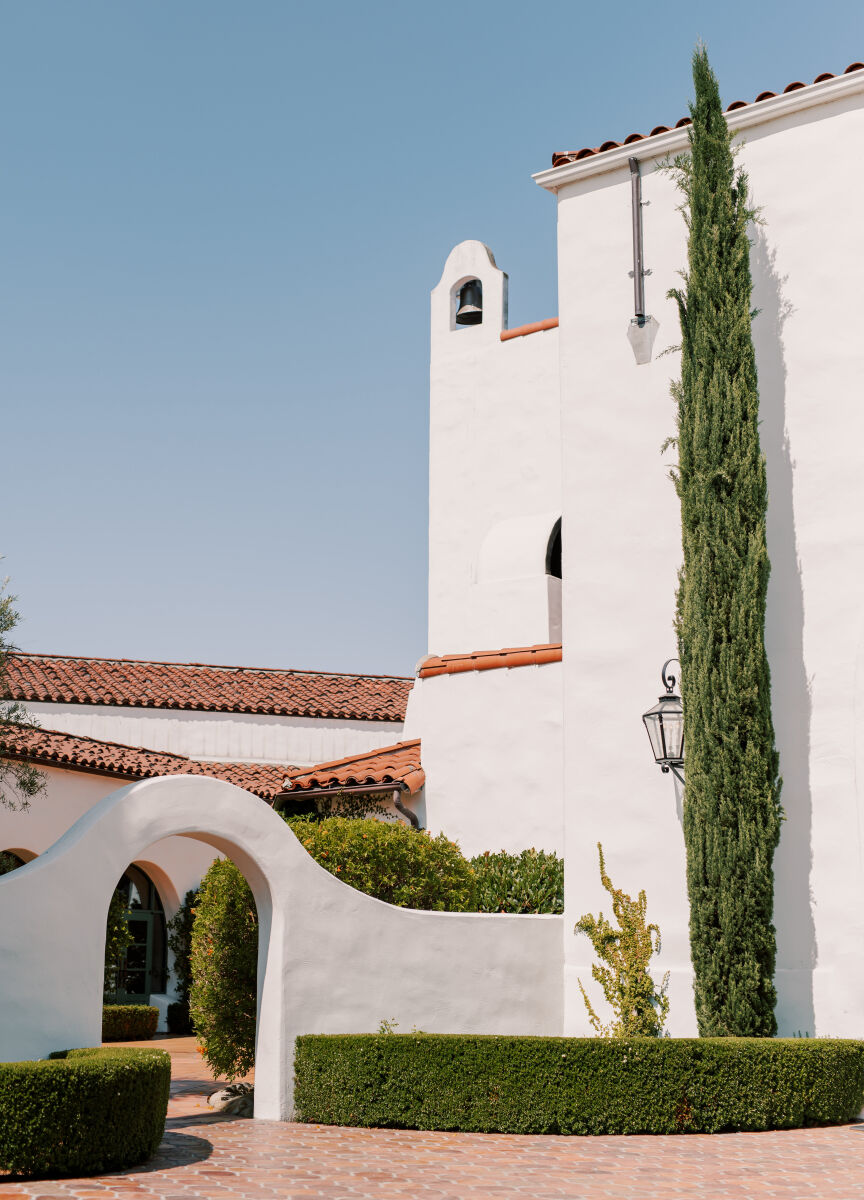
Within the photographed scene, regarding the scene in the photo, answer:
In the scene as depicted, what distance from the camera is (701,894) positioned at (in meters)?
11.0

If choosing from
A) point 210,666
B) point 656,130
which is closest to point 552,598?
point 656,130

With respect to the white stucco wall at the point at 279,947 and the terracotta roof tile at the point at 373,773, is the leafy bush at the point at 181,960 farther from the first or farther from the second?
the white stucco wall at the point at 279,947

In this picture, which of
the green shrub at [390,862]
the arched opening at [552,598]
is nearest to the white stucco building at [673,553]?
the green shrub at [390,862]

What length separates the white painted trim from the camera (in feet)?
39.8

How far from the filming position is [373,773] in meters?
15.9

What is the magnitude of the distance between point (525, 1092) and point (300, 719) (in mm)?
19084

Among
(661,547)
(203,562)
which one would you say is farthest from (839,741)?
(203,562)

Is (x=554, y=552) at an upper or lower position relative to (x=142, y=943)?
upper

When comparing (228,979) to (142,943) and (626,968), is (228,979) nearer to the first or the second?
(626,968)

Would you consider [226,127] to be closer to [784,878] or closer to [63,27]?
[63,27]

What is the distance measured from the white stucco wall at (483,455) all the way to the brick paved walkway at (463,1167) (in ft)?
32.6

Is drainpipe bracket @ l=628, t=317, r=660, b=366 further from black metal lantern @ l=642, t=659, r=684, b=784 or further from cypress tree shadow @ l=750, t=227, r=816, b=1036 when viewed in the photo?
black metal lantern @ l=642, t=659, r=684, b=784

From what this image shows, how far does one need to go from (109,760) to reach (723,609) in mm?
13304

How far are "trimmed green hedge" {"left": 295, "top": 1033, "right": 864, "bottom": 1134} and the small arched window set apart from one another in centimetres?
975
